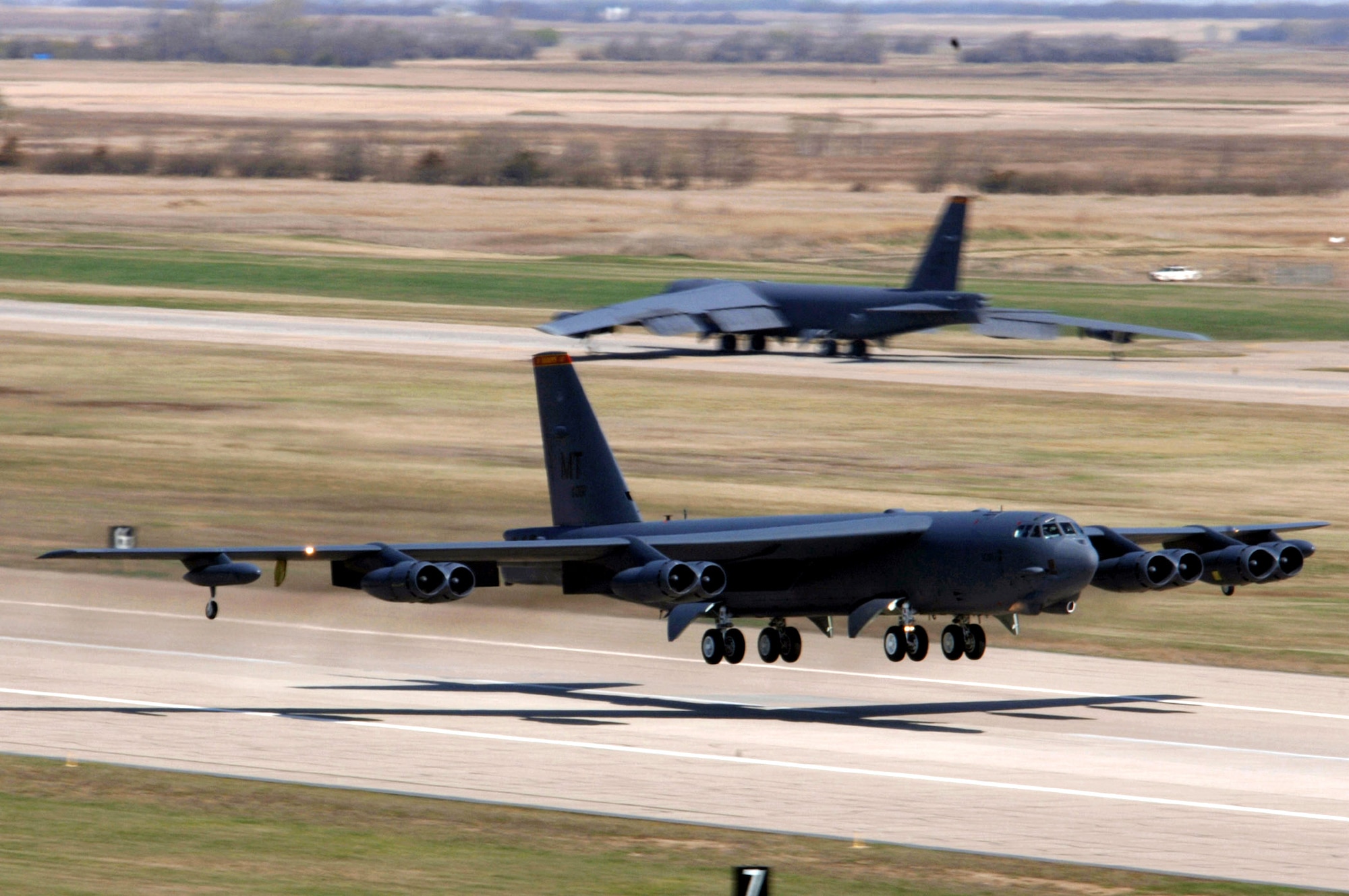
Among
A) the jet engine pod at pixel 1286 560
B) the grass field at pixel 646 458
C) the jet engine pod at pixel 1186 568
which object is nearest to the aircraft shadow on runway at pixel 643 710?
the jet engine pod at pixel 1286 560

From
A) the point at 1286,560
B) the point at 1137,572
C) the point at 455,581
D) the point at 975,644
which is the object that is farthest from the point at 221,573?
the point at 1286,560

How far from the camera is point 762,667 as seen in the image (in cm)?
3981

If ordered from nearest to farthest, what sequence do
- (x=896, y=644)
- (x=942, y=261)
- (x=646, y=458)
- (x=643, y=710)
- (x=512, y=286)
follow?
(x=896, y=644)
(x=643, y=710)
(x=646, y=458)
(x=942, y=261)
(x=512, y=286)

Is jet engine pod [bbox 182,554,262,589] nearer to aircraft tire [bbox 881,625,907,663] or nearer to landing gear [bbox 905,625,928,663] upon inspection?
aircraft tire [bbox 881,625,907,663]

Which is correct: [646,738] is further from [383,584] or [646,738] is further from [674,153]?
[674,153]

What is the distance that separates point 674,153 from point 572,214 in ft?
150

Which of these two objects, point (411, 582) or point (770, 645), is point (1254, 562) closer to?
point (770, 645)

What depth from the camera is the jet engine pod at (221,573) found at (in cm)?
3203

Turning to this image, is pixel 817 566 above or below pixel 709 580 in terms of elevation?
below

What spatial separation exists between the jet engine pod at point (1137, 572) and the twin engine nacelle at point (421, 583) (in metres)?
10.5

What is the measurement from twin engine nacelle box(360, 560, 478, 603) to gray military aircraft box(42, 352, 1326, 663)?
24 mm

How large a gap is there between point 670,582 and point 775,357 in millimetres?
56458

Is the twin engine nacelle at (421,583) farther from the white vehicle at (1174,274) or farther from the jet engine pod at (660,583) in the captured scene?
the white vehicle at (1174,274)

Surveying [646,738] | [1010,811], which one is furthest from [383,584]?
[1010,811]
